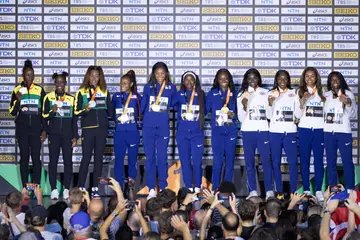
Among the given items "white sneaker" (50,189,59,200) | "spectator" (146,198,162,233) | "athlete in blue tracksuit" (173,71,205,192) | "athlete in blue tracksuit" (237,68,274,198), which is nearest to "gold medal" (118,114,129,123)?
"athlete in blue tracksuit" (173,71,205,192)

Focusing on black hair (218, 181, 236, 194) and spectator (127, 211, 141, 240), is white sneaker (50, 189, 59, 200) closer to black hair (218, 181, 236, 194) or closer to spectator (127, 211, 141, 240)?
black hair (218, 181, 236, 194)

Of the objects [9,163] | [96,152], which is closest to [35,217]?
[96,152]

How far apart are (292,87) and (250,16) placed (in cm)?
135

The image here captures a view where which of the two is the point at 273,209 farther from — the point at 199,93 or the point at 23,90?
the point at 23,90

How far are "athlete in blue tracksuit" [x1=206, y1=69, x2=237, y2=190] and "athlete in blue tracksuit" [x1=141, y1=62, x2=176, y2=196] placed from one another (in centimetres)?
67

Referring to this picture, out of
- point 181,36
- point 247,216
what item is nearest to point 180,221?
point 247,216

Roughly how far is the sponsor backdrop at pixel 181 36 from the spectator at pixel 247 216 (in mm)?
6086

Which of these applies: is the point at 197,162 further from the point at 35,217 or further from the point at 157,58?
the point at 35,217

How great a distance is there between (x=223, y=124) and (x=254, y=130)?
0.47 m

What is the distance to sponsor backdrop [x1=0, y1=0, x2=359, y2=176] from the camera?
13531 mm

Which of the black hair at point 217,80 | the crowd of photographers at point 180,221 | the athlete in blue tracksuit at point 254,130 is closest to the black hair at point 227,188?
the crowd of photographers at point 180,221

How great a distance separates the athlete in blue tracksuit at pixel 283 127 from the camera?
484 inches

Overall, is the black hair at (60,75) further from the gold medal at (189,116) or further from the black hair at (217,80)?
the black hair at (217,80)

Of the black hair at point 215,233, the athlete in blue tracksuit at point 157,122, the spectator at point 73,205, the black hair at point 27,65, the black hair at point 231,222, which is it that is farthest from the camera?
the black hair at point 27,65
